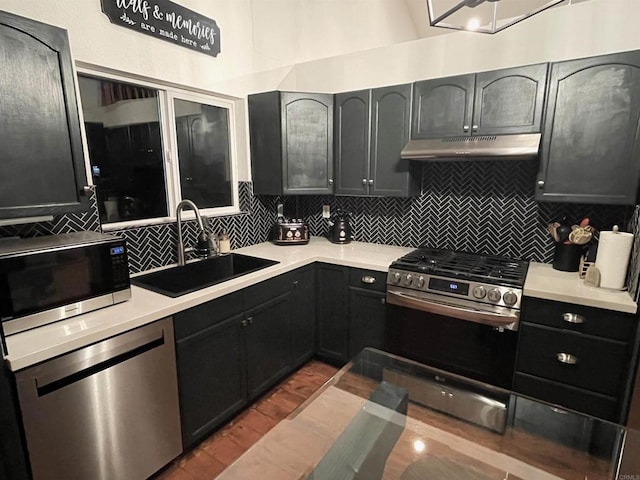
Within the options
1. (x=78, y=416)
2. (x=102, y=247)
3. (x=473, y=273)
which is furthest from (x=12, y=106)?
(x=473, y=273)

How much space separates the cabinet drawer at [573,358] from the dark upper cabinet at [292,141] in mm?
1719

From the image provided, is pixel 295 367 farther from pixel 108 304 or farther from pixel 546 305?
pixel 546 305

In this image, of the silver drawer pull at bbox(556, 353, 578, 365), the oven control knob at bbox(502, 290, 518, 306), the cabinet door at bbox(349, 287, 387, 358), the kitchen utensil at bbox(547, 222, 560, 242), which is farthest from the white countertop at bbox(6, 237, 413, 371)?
the silver drawer pull at bbox(556, 353, 578, 365)

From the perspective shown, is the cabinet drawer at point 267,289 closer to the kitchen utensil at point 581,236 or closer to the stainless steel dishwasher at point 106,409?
the stainless steel dishwasher at point 106,409

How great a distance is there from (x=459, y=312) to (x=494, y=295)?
22cm

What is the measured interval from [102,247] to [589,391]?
2.52 meters

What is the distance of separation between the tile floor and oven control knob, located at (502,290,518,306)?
4.59 ft

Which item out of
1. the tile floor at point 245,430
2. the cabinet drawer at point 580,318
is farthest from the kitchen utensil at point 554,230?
the tile floor at point 245,430

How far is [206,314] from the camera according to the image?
1.81 metres

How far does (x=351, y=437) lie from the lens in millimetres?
1604

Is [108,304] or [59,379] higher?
[108,304]

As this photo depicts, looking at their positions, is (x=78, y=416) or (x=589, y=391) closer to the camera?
(x=78, y=416)

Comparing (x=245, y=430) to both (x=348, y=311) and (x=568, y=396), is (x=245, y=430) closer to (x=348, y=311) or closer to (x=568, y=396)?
(x=348, y=311)

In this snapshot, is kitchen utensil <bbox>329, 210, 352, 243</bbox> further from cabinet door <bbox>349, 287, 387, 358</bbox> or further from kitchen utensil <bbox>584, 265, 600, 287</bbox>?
kitchen utensil <bbox>584, 265, 600, 287</bbox>
